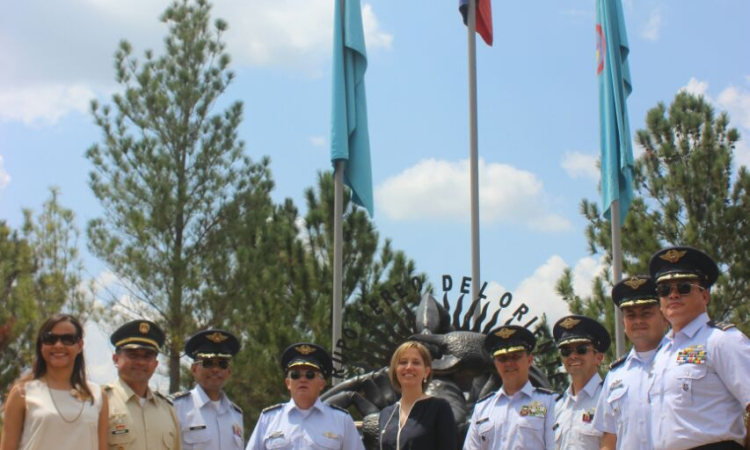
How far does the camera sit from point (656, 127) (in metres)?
13.4

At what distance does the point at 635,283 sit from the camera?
14.1ft

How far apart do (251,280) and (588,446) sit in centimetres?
1129

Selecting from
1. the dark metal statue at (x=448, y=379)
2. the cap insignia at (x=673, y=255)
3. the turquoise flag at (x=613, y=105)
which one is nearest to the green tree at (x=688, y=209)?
the turquoise flag at (x=613, y=105)

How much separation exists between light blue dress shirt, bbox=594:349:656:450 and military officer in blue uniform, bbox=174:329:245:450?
1.88 m

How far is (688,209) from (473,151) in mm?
4403

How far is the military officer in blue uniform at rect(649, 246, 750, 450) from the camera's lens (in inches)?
137

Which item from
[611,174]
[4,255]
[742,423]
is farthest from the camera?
[4,255]

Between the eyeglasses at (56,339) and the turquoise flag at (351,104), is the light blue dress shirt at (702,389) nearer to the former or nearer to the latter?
the eyeglasses at (56,339)

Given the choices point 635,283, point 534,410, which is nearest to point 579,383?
point 534,410

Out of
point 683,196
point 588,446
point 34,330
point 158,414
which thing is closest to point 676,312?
point 588,446

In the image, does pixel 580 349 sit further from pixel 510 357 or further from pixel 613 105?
pixel 613 105

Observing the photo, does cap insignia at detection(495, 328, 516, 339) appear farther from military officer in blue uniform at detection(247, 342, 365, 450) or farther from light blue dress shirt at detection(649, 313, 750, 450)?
light blue dress shirt at detection(649, 313, 750, 450)

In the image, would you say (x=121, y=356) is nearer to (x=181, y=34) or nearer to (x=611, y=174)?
(x=611, y=174)

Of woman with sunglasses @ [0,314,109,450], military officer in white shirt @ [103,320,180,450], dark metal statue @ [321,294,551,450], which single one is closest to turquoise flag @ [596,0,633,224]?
dark metal statue @ [321,294,551,450]
